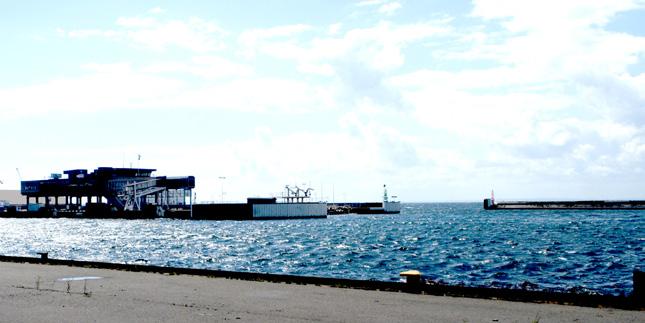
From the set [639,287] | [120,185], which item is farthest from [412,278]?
[120,185]

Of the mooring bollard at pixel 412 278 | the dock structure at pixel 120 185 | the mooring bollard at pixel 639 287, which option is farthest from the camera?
the dock structure at pixel 120 185

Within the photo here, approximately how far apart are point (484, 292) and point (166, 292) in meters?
9.03

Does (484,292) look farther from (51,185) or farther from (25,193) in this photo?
(25,193)

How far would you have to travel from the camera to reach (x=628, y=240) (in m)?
71.0

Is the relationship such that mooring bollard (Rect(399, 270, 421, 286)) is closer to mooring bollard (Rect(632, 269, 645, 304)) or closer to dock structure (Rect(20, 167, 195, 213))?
mooring bollard (Rect(632, 269, 645, 304))

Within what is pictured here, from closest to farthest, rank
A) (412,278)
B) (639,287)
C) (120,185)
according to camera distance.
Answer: (639,287) → (412,278) → (120,185)

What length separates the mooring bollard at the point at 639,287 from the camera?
15.3 meters

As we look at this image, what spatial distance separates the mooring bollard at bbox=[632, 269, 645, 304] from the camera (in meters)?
15.3

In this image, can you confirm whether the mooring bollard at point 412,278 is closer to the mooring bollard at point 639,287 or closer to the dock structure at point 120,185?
the mooring bollard at point 639,287

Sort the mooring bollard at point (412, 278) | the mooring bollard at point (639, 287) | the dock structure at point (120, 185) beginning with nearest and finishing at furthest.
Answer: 1. the mooring bollard at point (639, 287)
2. the mooring bollard at point (412, 278)
3. the dock structure at point (120, 185)

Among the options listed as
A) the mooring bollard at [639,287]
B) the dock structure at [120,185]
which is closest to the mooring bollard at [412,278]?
the mooring bollard at [639,287]

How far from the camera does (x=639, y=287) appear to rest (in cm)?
1544

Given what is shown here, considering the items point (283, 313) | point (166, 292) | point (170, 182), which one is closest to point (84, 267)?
point (166, 292)

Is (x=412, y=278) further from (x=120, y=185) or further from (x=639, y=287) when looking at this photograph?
(x=120, y=185)
